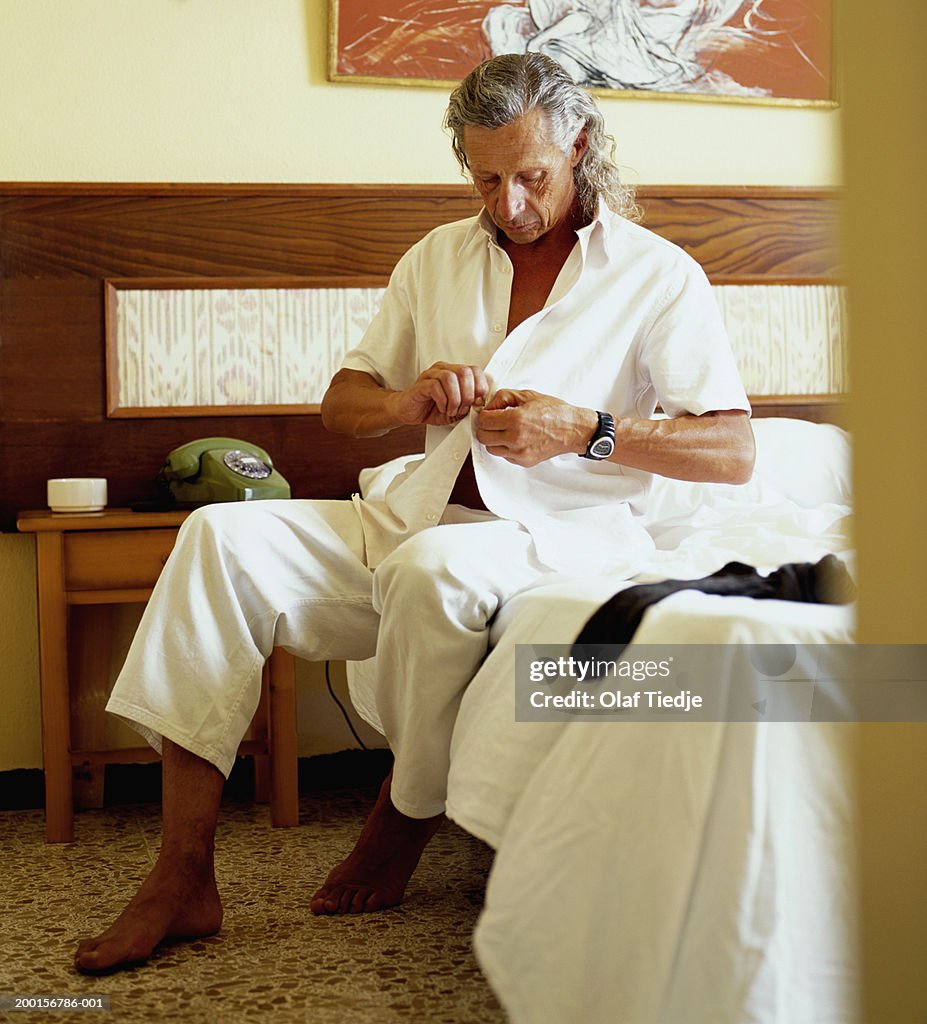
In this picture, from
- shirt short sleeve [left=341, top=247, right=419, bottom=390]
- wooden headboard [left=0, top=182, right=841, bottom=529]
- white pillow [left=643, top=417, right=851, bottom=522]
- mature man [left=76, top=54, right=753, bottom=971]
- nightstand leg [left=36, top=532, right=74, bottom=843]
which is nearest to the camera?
mature man [left=76, top=54, right=753, bottom=971]

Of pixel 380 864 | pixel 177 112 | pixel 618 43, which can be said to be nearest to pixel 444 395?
pixel 380 864

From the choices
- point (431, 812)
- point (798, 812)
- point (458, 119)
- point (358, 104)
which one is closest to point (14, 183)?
point (358, 104)

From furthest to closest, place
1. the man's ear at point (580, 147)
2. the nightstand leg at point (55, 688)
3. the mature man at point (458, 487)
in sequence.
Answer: the nightstand leg at point (55, 688) → the man's ear at point (580, 147) → the mature man at point (458, 487)

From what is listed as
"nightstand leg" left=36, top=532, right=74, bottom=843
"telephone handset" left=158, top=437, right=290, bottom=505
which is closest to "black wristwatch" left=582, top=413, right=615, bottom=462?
"telephone handset" left=158, top=437, right=290, bottom=505

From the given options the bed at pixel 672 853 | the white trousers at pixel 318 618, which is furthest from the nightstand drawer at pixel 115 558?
the bed at pixel 672 853

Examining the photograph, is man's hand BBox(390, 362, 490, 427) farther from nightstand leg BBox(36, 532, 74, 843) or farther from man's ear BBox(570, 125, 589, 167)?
nightstand leg BBox(36, 532, 74, 843)

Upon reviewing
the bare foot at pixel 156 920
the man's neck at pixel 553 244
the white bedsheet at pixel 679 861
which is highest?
the man's neck at pixel 553 244

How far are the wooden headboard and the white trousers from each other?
0.92 meters

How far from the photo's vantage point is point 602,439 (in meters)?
1.74

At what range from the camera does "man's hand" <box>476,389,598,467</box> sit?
171 cm

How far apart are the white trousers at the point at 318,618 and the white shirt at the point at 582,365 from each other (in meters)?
0.07

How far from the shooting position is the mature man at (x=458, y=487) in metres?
1.65

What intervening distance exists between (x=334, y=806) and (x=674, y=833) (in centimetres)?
168

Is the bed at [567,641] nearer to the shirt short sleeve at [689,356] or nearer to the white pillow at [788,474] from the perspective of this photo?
the white pillow at [788,474]
